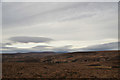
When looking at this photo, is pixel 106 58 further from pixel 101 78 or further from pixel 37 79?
pixel 37 79

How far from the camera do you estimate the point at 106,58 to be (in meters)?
33.0

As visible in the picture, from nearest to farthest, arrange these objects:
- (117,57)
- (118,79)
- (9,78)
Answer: (118,79) < (9,78) < (117,57)

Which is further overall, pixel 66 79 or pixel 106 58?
pixel 106 58

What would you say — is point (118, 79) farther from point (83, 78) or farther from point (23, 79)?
point (23, 79)

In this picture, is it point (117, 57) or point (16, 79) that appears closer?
point (16, 79)

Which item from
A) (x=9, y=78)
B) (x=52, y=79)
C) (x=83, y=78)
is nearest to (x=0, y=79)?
(x=9, y=78)

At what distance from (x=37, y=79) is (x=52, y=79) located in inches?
83.2

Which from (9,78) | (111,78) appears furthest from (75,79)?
(9,78)

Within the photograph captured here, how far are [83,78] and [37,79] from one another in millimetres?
6449

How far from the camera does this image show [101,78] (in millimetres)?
13711

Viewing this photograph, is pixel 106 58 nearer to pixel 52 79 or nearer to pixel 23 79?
pixel 52 79

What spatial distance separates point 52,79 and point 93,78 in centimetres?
571

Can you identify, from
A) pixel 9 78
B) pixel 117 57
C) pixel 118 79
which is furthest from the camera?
pixel 117 57

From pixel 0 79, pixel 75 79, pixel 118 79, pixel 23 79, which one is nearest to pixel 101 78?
pixel 118 79
